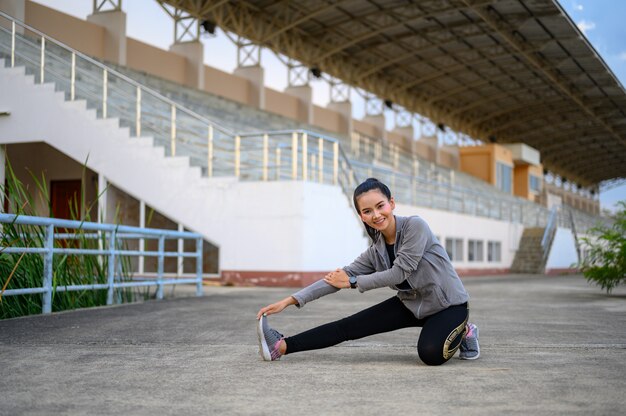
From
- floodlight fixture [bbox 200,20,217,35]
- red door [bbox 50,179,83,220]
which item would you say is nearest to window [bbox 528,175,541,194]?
floodlight fixture [bbox 200,20,217,35]

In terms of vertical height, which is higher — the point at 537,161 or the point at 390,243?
the point at 537,161

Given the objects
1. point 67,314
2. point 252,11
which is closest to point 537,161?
point 252,11

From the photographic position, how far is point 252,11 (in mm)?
31094

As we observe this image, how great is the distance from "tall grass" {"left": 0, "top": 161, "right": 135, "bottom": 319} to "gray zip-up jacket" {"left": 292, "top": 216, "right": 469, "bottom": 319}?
3670 millimetres

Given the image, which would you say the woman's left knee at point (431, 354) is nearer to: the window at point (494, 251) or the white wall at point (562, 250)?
the window at point (494, 251)

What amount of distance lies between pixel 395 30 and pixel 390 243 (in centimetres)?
3003

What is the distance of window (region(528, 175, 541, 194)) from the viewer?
173 feet

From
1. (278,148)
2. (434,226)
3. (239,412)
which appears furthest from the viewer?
(434,226)

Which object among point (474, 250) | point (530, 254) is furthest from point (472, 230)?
point (530, 254)

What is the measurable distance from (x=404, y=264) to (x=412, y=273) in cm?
22

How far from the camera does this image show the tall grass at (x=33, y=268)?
7.86m

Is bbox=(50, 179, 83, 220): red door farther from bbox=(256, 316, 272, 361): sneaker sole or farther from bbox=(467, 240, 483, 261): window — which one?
bbox=(467, 240, 483, 261): window

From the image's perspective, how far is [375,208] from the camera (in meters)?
4.64

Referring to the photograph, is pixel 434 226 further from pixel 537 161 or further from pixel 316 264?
pixel 537 161
